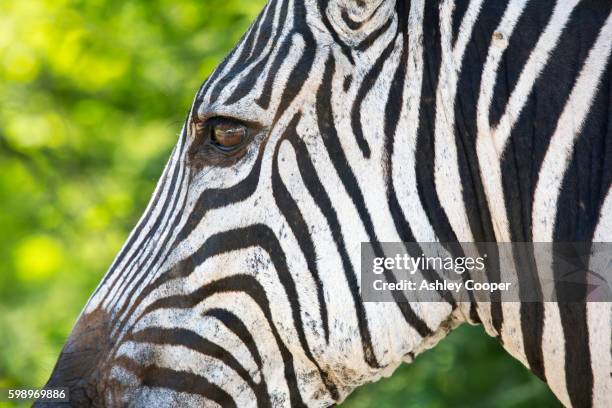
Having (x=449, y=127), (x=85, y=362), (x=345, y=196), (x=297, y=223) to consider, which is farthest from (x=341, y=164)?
(x=85, y=362)

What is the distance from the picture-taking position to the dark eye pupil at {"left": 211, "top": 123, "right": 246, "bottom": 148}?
234 centimetres

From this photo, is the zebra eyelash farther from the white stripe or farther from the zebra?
the white stripe

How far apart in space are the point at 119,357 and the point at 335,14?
1.22 metres

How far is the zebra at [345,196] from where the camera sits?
7.06 feet

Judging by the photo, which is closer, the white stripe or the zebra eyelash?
the white stripe

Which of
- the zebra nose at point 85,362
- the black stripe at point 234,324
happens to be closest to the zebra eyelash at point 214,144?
the black stripe at point 234,324

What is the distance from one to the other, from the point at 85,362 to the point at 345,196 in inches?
37.7

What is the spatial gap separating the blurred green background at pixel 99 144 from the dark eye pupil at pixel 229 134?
11.7ft

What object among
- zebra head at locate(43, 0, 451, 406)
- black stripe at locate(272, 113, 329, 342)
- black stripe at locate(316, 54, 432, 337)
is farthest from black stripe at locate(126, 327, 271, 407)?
black stripe at locate(316, 54, 432, 337)

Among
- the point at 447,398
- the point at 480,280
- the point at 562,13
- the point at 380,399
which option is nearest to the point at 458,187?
the point at 480,280

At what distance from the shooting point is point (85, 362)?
7.95ft

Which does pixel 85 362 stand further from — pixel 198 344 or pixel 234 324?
pixel 234 324

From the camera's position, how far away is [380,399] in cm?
569

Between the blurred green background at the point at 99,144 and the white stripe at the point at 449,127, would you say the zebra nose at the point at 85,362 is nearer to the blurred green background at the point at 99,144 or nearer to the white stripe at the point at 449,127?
the white stripe at the point at 449,127
